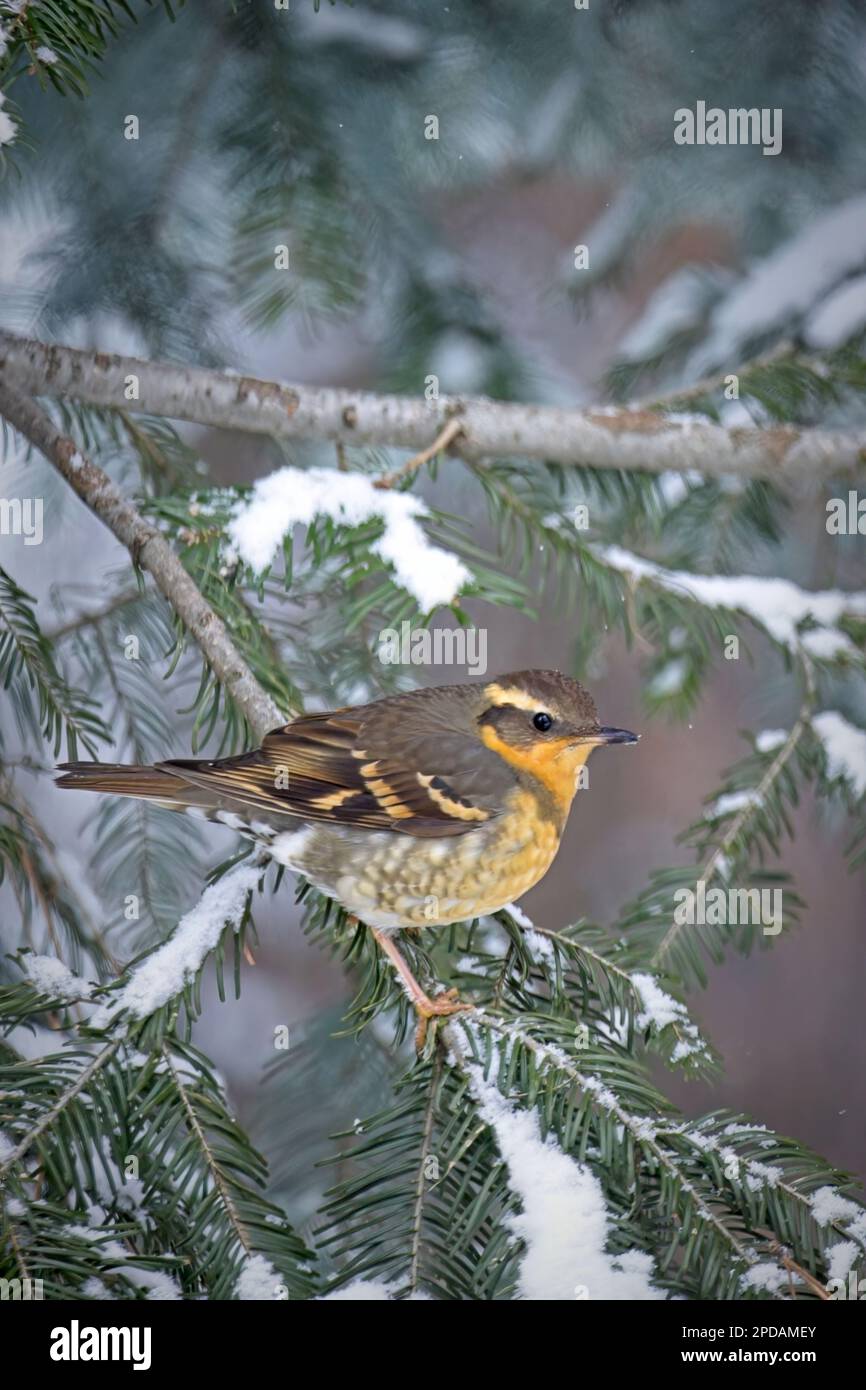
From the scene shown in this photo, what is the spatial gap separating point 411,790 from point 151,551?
32 cm

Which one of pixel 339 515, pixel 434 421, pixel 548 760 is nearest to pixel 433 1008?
pixel 548 760

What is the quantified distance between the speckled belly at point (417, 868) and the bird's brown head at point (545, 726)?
0.06 meters

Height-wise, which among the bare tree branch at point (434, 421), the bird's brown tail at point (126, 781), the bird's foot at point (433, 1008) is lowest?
the bird's foot at point (433, 1008)

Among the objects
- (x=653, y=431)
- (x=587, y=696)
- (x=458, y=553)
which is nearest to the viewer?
(x=458, y=553)

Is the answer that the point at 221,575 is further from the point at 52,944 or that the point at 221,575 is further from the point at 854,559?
the point at 854,559

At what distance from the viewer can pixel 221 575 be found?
39.3 inches

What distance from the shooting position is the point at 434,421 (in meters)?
1.10

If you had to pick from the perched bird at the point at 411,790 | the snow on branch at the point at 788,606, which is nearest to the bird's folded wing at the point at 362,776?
the perched bird at the point at 411,790

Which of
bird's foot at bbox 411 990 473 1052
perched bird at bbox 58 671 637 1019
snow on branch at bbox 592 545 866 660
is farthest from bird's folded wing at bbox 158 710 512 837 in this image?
snow on branch at bbox 592 545 866 660

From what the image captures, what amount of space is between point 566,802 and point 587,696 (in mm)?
112

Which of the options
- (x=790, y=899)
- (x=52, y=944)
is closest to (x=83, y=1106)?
(x=52, y=944)

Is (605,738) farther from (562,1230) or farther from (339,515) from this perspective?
(562,1230)

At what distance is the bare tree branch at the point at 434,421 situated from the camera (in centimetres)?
107

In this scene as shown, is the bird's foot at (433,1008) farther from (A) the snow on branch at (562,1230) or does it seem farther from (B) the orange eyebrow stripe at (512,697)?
(B) the orange eyebrow stripe at (512,697)
